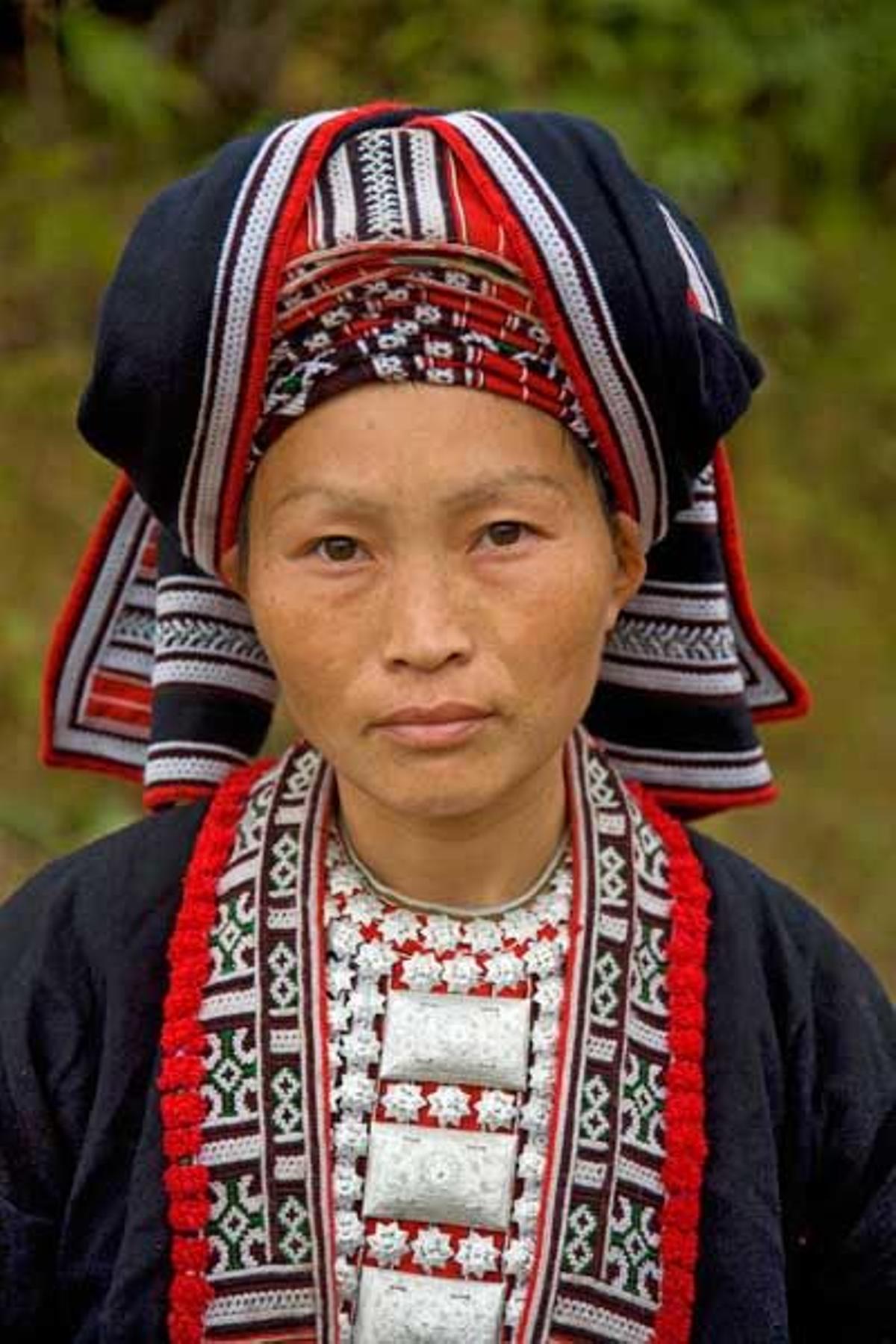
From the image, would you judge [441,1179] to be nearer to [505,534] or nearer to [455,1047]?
[455,1047]

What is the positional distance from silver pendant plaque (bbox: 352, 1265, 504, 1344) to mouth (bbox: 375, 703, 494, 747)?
1.66 ft

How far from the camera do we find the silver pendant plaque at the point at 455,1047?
6.17ft

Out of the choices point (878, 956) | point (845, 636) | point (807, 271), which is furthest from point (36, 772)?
point (807, 271)

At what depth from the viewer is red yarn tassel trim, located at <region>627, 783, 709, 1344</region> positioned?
6.12 feet

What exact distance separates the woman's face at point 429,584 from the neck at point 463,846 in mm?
116

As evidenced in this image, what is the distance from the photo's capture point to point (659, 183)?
5277 mm

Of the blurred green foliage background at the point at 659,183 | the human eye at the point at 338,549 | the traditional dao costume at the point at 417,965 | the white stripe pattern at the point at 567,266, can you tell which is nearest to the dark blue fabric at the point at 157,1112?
the traditional dao costume at the point at 417,965

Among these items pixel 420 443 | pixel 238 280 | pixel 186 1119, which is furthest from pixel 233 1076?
pixel 238 280

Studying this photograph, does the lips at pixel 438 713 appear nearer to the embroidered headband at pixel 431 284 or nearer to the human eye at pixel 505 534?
Answer: the human eye at pixel 505 534

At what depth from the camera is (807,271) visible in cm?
618

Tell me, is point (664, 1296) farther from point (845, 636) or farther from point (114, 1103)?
point (845, 636)

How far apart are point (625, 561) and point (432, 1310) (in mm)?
705

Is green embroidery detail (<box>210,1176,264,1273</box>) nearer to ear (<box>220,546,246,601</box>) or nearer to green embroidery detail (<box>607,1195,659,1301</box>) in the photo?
green embroidery detail (<box>607,1195,659,1301</box>)

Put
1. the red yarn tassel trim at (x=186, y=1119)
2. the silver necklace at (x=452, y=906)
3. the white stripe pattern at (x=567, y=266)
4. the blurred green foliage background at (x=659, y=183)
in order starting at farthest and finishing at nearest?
the blurred green foliage background at (x=659, y=183) < the silver necklace at (x=452, y=906) < the red yarn tassel trim at (x=186, y=1119) < the white stripe pattern at (x=567, y=266)
